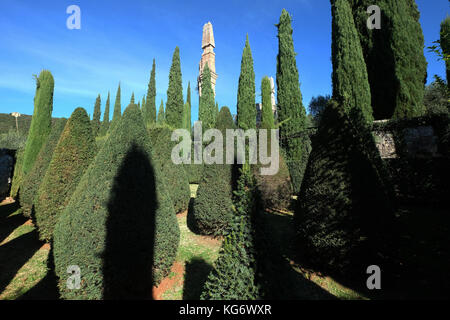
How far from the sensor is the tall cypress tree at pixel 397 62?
413 inches

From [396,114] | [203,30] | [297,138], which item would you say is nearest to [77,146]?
[297,138]

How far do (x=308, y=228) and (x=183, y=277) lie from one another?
120 inches

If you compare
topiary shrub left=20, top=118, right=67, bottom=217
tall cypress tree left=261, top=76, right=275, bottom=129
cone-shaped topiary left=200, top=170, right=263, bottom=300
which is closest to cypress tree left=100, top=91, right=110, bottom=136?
tall cypress tree left=261, top=76, right=275, bottom=129

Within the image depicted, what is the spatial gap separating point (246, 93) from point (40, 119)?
59.4 feet

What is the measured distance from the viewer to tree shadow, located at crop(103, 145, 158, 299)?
10.6 ft

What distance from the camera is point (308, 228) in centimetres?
429

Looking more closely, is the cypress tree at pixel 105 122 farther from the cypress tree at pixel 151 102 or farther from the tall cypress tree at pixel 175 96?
the tall cypress tree at pixel 175 96

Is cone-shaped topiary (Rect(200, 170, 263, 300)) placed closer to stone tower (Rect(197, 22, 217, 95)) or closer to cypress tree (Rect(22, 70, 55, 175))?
cypress tree (Rect(22, 70, 55, 175))

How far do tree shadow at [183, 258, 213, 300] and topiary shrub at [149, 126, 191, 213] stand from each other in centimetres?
394

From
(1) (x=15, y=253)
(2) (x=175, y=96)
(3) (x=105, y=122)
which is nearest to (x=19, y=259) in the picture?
(1) (x=15, y=253)

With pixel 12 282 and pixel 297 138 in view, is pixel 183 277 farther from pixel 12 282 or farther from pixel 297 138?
pixel 297 138

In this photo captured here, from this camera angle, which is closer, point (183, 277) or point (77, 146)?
point (183, 277)

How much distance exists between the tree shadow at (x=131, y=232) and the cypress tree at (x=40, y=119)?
1266 centimetres

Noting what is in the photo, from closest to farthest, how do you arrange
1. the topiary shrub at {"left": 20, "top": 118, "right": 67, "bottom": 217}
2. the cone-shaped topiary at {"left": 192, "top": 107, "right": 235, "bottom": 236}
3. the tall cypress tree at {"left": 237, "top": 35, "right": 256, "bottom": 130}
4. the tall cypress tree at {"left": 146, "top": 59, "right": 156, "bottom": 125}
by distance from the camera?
the cone-shaped topiary at {"left": 192, "top": 107, "right": 235, "bottom": 236}, the topiary shrub at {"left": 20, "top": 118, "right": 67, "bottom": 217}, the tall cypress tree at {"left": 237, "top": 35, "right": 256, "bottom": 130}, the tall cypress tree at {"left": 146, "top": 59, "right": 156, "bottom": 125}
